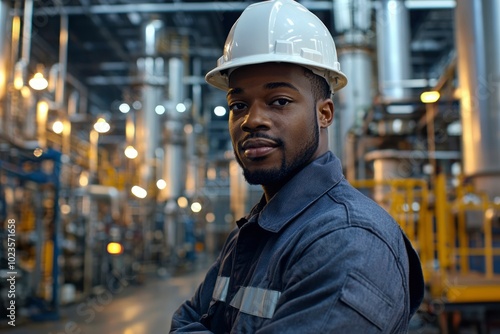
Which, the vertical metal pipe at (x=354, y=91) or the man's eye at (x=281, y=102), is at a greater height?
the vertical metal pipe at (x=354, y=91)

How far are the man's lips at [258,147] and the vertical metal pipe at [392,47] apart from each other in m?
6.10

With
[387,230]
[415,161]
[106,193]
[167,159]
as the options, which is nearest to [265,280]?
[387,230]

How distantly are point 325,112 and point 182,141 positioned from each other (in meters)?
12.0

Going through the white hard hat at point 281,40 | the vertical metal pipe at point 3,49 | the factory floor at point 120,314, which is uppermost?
the vertical metal pipe at point 3,49

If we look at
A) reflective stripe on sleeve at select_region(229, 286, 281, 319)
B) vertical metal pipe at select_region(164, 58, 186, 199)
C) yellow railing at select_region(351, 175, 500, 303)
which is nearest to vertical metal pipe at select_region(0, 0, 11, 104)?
yellow railing at select_region(351, 175, 500, 303)

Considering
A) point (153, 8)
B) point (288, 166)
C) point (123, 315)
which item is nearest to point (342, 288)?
point (288, 166)

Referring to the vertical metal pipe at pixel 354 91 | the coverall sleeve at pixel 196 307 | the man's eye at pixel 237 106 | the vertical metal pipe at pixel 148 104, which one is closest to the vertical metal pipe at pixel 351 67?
the vertical metal pipe at pixel 354 91

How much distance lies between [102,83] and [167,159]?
4828mm

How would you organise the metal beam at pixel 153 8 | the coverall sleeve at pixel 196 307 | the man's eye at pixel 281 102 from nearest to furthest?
the man's eye at pixel 281 102 < the coverall sleeve at pixel 196 307 < the metal beam at pixel 153 8

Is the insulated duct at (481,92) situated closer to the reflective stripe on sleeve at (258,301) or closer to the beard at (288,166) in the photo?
the beard at (288,166)

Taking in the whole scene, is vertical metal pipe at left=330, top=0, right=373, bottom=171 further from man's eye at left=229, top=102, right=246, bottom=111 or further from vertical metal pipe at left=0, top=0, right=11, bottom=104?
man's eye at left=229, top=102, right=246, bottom=111

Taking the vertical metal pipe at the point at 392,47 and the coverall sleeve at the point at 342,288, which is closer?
the coverall sleeve at the point at 342,288

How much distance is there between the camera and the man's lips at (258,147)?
1.31 meters

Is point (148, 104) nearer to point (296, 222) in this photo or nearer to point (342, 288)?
point (296, 222)
